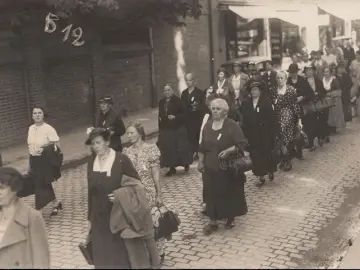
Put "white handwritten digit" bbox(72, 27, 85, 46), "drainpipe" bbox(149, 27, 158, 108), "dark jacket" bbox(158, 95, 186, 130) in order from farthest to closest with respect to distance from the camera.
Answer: "drainpipe" bbox(149, 27, 158, 108) → "white handwritten digit" bbox(72, 27, 85, 46) → "dark jacket" bbox(158, 95, 186, 130)

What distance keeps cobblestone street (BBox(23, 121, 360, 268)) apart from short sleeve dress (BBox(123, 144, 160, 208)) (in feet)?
2.71

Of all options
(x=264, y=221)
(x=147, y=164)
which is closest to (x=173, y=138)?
(x=264, y=221)

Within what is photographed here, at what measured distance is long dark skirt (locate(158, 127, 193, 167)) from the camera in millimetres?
11141

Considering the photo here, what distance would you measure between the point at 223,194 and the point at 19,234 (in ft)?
11.1

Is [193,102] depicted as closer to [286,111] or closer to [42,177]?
[286,111]

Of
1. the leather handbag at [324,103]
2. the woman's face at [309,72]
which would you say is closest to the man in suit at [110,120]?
the leather handbag at [324,103]

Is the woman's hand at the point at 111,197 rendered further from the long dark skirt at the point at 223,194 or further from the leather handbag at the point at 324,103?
the leather handbag at the point at 324,103

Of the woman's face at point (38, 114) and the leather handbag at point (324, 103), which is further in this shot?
the leather handbag at point (324, 103)

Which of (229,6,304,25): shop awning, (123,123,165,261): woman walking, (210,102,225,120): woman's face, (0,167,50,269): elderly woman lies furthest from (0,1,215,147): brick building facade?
(0,167,50,269): elderly woman

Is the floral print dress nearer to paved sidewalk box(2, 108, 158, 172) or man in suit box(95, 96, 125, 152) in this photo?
paved sidewalk box(2, 108, 158, 172)

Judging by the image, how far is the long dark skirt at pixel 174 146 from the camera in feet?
36.6

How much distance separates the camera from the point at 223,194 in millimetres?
7883

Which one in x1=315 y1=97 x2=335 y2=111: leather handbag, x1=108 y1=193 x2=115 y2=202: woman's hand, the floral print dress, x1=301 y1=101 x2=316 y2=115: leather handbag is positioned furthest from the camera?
x1=315 y1=97 x2=335 y2=111: leather handbag

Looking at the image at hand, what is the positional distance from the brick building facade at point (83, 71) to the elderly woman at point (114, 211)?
5.59 m
